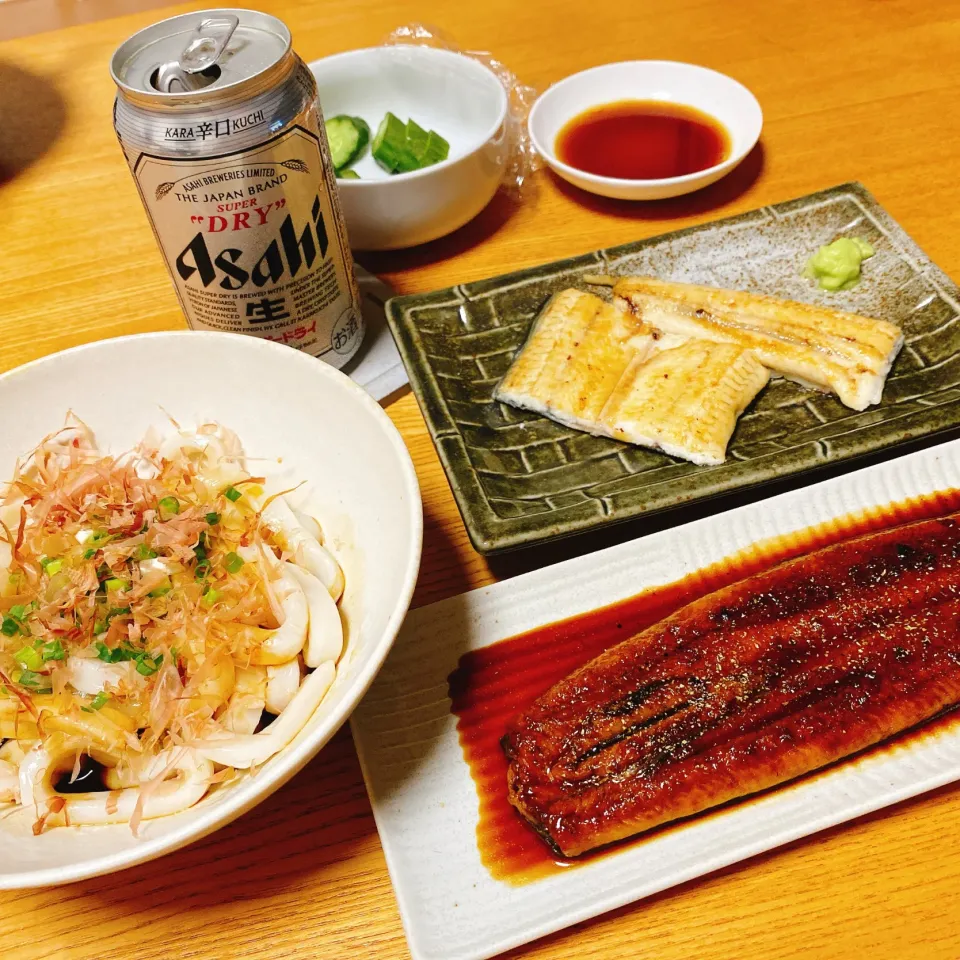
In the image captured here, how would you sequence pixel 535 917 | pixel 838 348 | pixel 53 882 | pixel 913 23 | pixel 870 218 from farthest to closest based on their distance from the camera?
pixel 913 23 → pixel 870 218 → pixel 838 348 → pixel 535 917 → pixel 53 882

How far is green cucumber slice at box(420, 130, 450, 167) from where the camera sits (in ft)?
5.85

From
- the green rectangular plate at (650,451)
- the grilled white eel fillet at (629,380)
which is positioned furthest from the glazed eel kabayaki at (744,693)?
the grilled white eel fillet at (629,380)

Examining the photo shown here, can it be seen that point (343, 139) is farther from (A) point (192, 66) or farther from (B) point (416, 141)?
(A) point (192, 66)

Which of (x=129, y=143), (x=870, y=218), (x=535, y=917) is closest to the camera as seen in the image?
(x=535, y=917)

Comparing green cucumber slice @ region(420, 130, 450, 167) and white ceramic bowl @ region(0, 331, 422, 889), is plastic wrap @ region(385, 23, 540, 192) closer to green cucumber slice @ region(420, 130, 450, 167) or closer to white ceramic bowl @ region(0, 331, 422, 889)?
Result: green cucumber slice @ region(420, 130, 450, 167)

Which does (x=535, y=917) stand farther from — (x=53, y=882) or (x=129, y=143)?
(x=129, y=143)

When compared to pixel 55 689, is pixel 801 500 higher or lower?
lower

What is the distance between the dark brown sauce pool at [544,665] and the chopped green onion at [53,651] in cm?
48

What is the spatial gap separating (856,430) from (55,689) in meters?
1.23

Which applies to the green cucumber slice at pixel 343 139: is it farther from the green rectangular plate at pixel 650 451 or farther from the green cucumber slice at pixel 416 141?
the green rectangular plate at pixel 650 451

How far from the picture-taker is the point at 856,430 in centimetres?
134

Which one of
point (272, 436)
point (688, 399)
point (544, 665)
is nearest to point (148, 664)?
point (272, 436)

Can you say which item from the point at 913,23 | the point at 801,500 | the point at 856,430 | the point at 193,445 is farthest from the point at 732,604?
the point at 913,23

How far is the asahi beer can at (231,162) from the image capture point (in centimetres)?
113
